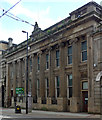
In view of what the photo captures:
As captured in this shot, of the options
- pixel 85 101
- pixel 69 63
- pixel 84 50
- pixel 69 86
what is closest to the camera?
pixel 85 101

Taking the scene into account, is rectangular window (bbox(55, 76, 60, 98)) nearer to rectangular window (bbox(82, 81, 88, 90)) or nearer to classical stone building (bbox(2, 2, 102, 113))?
A: classical stone building (bbox(2, 2, 102, 113))

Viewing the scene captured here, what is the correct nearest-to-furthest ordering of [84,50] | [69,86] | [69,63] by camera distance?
[84,50] < [69,86] < [69,63]

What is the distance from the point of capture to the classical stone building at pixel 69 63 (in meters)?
20.8

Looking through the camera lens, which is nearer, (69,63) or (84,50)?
(84,50)

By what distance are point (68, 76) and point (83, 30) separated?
240 inches

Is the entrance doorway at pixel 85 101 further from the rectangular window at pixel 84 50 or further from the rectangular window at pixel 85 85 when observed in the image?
the rectangular window at pixel 84 50

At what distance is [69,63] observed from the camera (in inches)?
995

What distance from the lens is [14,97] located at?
36.2 metres

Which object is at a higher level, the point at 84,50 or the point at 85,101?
the point at 84,50

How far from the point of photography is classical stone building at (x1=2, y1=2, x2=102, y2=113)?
20806 millimetres

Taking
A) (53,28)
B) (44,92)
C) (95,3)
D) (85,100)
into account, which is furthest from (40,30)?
(85,100)

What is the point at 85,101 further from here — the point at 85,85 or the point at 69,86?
the point at 69,86

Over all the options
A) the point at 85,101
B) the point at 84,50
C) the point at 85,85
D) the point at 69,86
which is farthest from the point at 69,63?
the point at 85,101

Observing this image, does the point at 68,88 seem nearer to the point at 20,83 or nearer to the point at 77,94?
the point at 77,94
